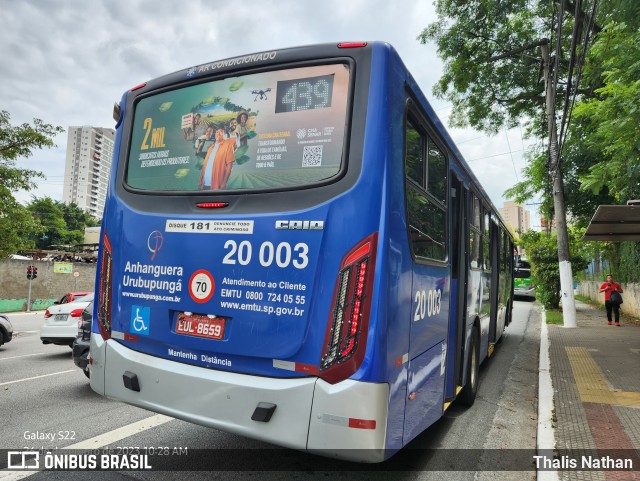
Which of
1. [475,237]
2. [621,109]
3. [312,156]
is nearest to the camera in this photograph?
[312,156]

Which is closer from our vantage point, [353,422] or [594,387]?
[353,422]

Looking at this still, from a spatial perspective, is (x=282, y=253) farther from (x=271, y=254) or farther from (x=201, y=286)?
(x=201, y=286)

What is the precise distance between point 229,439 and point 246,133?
2.90 meters

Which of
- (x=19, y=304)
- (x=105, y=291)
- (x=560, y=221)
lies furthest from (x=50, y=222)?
(x=105, y=291)

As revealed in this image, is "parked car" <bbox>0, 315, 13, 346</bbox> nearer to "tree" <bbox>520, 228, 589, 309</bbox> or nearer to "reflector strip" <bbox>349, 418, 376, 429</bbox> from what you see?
"reflector strip" <bbox>349, 418, 376, 429</bbox>

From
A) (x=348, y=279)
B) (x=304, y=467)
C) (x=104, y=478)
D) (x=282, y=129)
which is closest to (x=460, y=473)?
(x=304, y=467)

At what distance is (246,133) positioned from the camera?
135 inches

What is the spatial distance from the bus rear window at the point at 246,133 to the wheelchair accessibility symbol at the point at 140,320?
980mm

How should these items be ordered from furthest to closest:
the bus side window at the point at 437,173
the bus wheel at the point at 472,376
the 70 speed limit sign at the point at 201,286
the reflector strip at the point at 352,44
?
the bus wheel at the point at 472,376 < the bus side window at the point at 437,173 < the 70 speed limit sign at the point at 201,286 < the reflector strip at the point at 352,44

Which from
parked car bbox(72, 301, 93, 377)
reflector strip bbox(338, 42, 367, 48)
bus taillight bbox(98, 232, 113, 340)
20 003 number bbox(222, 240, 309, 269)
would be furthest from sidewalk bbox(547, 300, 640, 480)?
parked car bbox(72, 301, 93, 377)

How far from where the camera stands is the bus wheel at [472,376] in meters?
5.84

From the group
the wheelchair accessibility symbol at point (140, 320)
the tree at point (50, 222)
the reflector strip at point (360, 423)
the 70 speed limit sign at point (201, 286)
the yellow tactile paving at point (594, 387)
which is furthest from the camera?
the tree at point (50, 222)

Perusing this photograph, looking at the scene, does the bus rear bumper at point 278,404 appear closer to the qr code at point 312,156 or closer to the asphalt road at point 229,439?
the asphalt road at point 229,439

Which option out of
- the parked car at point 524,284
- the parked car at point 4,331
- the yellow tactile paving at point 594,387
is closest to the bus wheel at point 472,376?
the yellow tactile paving at point 594,387
